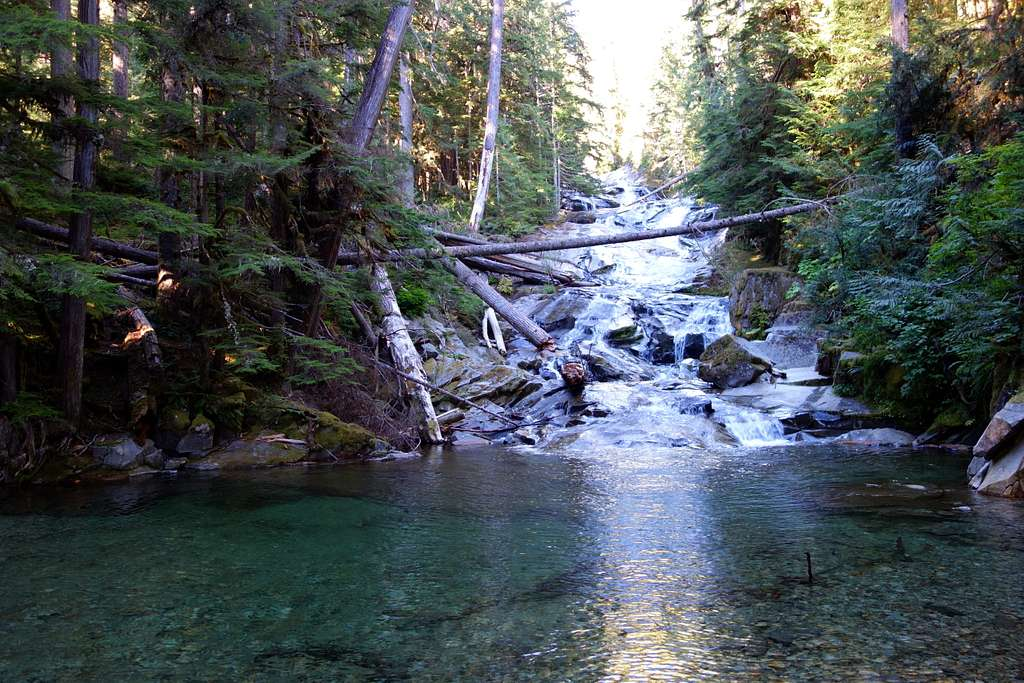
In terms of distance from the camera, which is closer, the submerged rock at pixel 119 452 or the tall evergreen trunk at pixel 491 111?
the submerged rock at pixel 119 452

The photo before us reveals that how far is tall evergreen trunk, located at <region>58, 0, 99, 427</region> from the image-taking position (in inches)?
291

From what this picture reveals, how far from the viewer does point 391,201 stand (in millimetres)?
10328

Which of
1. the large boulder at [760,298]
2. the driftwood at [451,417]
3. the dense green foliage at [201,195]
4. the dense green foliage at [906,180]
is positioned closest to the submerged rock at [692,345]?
the large boulder at [760,298]

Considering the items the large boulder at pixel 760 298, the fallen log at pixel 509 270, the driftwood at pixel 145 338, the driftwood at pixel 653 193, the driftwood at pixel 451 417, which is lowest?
the driftwood at pixel 451 417

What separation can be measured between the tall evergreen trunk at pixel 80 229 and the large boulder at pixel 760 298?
14.8 meters

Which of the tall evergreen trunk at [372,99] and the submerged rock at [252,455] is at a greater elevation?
the tall evergreen trunk at [372,99]

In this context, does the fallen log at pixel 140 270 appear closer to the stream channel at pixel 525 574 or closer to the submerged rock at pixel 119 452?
the submerged rock at pixel 119 452

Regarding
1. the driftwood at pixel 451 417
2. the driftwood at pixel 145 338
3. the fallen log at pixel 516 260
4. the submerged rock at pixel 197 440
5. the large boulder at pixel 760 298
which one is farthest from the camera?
the large boulder at pixel 760 298

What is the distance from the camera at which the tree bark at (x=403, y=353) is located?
35.9 ft

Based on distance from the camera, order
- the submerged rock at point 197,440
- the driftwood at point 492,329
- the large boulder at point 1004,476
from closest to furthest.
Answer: the large boulder at point 1004,476, the submerged rock at point 197,440, the driftwood at point 492,329

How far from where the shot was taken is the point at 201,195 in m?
9.19

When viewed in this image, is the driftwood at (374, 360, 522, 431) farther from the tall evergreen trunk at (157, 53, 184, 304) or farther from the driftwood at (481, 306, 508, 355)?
the driftwood at (481, 306, 508, 355)

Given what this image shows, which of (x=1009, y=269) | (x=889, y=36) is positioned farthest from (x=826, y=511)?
(x=889, y=36)

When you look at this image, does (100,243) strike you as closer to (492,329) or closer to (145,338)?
(145,338)
